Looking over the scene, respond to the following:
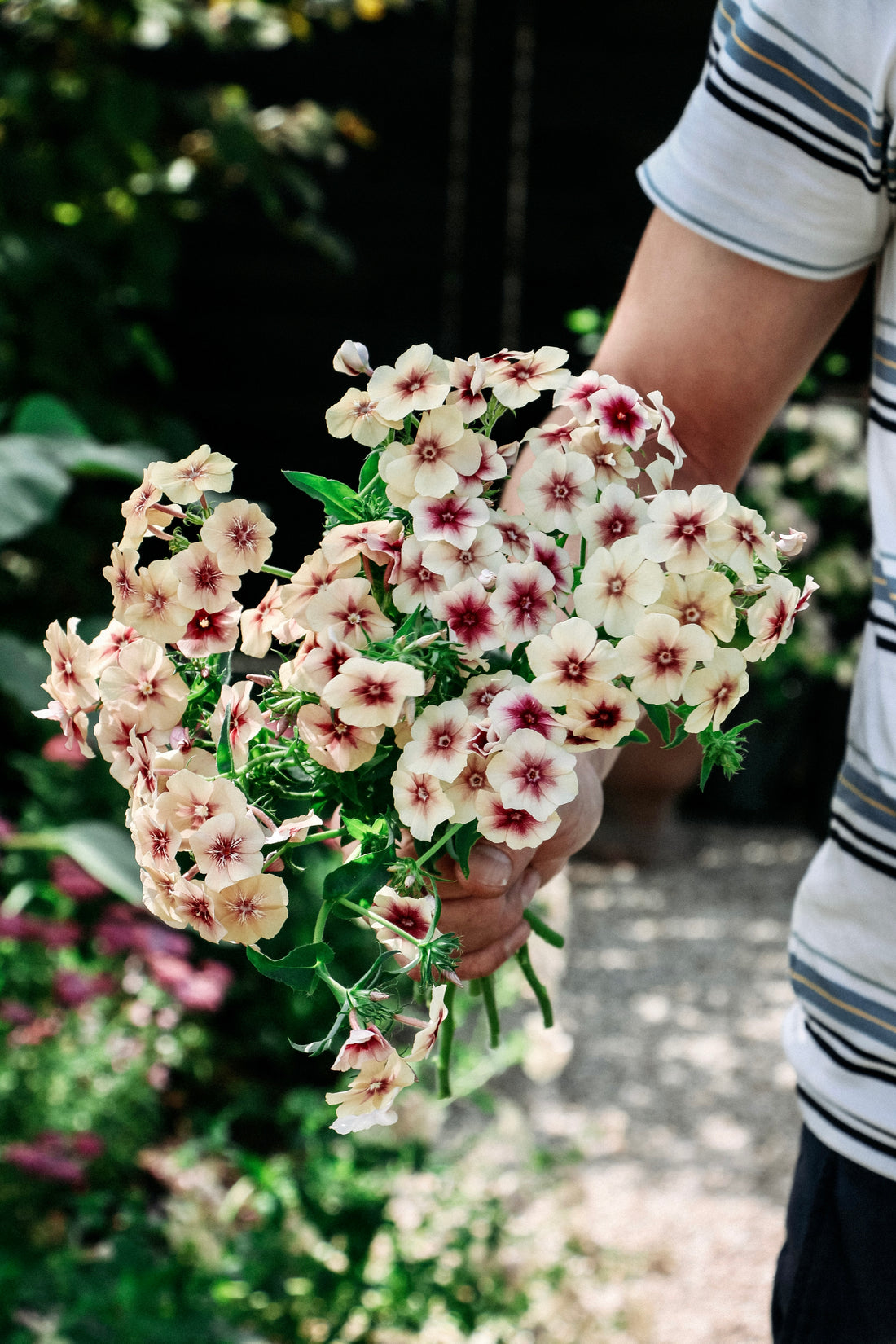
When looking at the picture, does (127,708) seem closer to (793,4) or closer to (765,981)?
(793,4)

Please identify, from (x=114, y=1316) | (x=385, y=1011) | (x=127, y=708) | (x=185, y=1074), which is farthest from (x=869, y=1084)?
(x=185, y=1074)

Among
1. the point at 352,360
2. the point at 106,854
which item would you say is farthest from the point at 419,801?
the point at 106,854

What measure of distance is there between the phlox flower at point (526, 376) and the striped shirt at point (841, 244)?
26 cm

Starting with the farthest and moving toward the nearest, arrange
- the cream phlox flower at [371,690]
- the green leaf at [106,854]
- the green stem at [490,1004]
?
1. the green leaf at [106,854]
2. the green stem at [490,1004]
3. the cream phlox flower at [371,690]

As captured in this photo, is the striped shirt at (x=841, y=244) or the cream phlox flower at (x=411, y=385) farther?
the striped shirt at (x=841, y=244)

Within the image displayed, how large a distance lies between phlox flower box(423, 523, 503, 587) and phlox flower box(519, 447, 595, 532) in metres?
0.03

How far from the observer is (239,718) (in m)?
0.60

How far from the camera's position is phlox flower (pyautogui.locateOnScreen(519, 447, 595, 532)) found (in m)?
→ 0.60

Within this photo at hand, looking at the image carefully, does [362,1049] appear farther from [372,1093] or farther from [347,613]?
[347,613]

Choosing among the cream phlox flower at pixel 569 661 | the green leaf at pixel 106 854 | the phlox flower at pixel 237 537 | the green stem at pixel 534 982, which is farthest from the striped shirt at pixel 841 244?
the green leaf at pixel 106 854

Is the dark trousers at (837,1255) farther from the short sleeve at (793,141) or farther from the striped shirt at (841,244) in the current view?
the short sleeve at (793,141)

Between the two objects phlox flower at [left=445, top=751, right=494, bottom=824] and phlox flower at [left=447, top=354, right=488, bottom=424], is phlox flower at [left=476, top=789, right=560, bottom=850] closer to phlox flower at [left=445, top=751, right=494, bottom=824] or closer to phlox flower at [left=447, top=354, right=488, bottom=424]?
phlox flower at [left=445, top=751, right=494, bottom=824]

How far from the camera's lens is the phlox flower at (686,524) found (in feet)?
1.88

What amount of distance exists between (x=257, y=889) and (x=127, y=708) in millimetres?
111
